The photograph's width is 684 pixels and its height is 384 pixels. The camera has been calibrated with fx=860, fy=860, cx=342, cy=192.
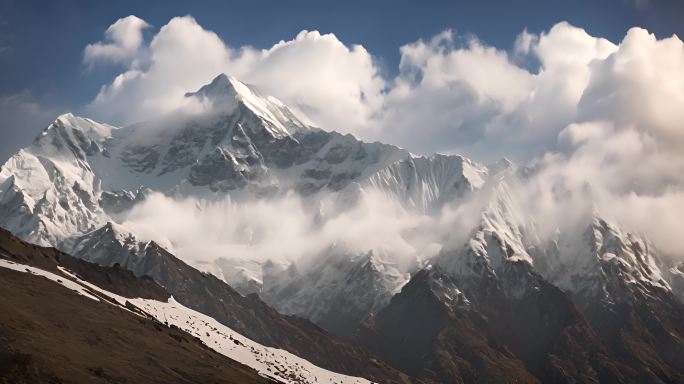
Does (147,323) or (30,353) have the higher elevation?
(147,323)

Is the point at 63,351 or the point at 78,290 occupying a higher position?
the point at 78,290

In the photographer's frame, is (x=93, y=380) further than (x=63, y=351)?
No

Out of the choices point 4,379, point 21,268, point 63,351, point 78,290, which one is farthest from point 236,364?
point 4,379

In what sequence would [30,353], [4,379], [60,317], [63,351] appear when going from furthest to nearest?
[60,317], [63,351], [30,353], [4,379]

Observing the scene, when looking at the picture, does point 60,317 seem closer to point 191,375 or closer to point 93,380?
point 191,375

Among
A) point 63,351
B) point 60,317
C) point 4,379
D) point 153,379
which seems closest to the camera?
point 4,379

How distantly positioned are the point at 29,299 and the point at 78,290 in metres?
39.0

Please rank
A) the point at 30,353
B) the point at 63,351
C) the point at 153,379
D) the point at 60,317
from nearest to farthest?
the point at 30,353 → the point at 63,351 → the point at 153,379 → the point at 60,317

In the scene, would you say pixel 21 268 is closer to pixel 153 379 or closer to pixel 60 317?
pixel 60 317

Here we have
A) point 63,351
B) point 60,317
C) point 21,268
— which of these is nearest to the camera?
point 63,351

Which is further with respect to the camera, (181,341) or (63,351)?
(181,341)

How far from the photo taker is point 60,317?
150m

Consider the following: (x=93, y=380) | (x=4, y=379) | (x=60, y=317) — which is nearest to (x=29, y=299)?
(x=60, y=317)

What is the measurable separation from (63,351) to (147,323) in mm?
65617
